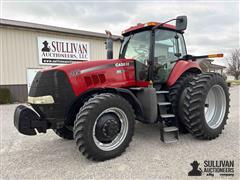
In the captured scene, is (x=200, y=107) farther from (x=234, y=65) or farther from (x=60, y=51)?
(x=234, y=65)

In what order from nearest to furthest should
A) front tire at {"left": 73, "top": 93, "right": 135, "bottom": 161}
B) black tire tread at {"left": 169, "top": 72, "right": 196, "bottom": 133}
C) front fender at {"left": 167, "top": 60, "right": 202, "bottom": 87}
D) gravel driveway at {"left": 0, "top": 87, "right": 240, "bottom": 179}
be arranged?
gravel driveway at {"left": 0, "top": 87, "right": 240, "bottom": 179}, front tire at {"left": 73, "top": 93, "right": 135, "bottom": 161}, black tire tread at {"left": 169, "top": 72, "right": 196, "bottom": 133}, front fender at {"left": 167, "top": 60, "right": 202, "bottom": 87}

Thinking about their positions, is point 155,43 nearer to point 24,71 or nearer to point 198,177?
point 198,177

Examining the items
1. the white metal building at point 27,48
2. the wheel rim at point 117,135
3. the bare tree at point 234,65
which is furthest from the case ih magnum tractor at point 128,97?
the bare tree at point 234,65

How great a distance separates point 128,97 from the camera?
357 centimetres

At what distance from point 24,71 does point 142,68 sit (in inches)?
388

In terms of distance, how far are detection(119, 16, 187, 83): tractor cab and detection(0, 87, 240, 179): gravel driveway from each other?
1.46 metres

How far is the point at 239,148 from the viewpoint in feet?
11.2

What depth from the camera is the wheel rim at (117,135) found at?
10.1 ft

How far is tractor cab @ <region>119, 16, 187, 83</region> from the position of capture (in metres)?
3.94

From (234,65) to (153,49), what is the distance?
161 feet

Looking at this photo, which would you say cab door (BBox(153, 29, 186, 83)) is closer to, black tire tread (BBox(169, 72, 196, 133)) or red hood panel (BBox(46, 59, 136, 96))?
black tire tread (BBox(169, 72, 196, 133))

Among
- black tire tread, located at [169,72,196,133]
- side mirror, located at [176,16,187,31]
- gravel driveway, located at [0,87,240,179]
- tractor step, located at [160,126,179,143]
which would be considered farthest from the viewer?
black tire tread, located at [169,72,196,133]

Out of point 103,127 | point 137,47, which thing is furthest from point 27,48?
point 103,127

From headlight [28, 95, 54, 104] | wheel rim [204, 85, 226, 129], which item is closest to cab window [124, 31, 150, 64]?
wheel rim [204, 85, 226, 129]
